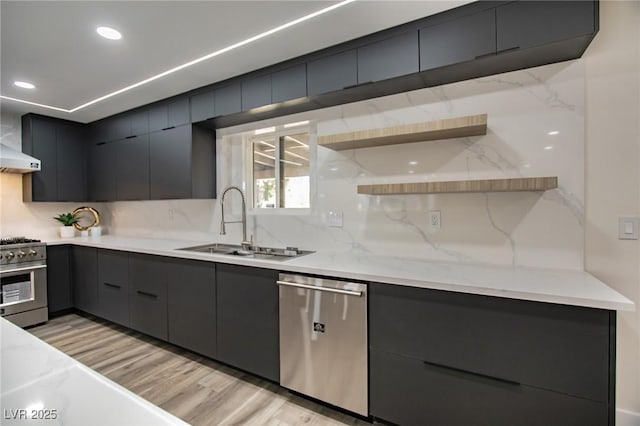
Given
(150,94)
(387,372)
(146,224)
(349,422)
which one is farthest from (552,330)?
(146,224)

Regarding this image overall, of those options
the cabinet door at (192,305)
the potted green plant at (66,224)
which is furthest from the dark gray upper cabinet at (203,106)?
the potted green plant at (66,224)

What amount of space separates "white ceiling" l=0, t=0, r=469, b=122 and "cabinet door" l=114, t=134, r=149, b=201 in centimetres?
71

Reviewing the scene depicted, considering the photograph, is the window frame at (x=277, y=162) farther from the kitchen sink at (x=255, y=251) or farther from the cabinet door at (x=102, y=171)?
the cabinet door at (x=102, y=171)

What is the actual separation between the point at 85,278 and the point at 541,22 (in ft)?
14.7

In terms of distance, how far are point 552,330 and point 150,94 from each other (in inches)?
139

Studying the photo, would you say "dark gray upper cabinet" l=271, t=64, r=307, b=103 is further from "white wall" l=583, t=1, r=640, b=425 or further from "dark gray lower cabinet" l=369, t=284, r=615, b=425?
"white wall" l=583, t=1, r=640, b=425

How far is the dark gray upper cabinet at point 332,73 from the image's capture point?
2.03m

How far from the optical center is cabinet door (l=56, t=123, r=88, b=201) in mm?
3723

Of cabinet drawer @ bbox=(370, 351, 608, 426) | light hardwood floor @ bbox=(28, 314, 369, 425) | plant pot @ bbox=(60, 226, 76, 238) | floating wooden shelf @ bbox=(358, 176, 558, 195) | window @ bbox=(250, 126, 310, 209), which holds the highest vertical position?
window @ bbox=(250, 126, 310, 209)

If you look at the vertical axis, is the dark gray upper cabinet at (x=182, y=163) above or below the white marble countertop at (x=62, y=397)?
above

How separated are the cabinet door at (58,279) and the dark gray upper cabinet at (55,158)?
73cm

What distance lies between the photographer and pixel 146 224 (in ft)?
12.5

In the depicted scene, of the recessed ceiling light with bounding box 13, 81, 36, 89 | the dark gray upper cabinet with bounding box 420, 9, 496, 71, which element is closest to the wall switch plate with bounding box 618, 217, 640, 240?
the dark gray upper cabinet with bounding box 420, 9, 496, 71

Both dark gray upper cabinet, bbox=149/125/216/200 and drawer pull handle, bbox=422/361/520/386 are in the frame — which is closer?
drawer pull handle, bbox=422/361/520/386
